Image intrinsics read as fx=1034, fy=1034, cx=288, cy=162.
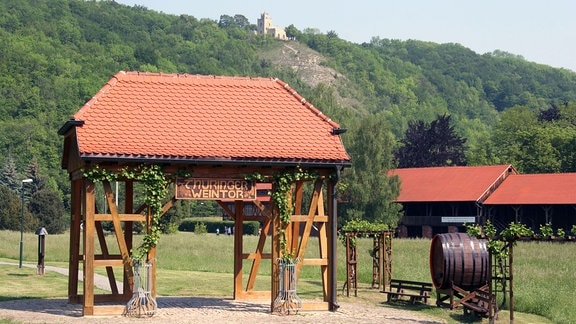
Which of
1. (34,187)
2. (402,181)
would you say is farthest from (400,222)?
(34,187)

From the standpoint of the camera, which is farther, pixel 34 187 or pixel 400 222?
pixel 34 187

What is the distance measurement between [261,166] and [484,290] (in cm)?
770

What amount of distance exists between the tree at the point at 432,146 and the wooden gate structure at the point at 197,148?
72.9 meters

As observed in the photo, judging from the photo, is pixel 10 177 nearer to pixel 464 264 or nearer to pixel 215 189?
pixel 464 264

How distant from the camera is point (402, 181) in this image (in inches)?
3561

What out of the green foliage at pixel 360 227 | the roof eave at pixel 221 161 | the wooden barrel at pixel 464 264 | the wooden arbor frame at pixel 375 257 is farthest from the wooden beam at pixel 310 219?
the green foliage at pixel 360 227

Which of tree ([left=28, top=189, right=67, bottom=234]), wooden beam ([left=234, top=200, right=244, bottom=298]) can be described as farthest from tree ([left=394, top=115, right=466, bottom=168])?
wooden beam ([left=234, top=200, right=244, bottom=298])

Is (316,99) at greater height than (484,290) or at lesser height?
greater

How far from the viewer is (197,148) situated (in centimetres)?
2667

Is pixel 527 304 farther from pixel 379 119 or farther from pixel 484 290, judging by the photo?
pixel 379 119

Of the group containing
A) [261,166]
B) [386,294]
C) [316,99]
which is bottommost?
[386,294]

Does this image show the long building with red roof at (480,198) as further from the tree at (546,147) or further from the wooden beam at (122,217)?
the wooden beam at (122,217)

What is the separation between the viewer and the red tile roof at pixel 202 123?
26.2 m

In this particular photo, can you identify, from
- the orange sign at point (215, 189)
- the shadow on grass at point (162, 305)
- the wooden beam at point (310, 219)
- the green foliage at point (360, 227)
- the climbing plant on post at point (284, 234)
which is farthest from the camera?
the green foliage at point (360, 227)
